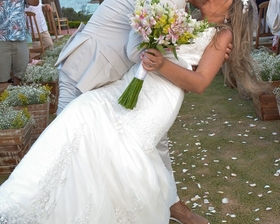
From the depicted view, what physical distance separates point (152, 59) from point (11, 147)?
90.6 inches

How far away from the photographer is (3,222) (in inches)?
79.7

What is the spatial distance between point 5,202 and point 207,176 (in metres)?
2.35

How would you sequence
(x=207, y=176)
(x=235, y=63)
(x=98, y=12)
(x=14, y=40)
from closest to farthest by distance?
1. (x=98, y=12)
2. (x=235, y=63)
3. (x=207, y=176)
4. (x=14, y=40)

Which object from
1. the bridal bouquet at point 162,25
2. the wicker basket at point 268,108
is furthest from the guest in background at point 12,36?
the bridal bouquet at point 162,25

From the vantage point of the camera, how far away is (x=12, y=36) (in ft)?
18.5

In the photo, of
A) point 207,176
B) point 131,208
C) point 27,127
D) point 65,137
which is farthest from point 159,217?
point 27,127

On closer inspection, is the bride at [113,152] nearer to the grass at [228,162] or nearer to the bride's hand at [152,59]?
the bride's hand at [152,59]

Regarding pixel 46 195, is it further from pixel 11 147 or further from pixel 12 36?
pixel 12 36

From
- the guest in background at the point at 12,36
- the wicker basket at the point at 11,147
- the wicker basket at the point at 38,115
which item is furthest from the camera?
the guest in background at the point at 12,36

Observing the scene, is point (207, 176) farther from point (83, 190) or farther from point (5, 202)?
point (5, 202)

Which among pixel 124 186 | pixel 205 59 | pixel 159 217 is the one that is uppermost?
pixel 205 59

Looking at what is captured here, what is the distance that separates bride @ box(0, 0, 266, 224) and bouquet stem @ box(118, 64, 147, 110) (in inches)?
1.9

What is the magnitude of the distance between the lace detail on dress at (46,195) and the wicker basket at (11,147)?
2042mm

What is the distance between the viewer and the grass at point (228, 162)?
3.46 m
